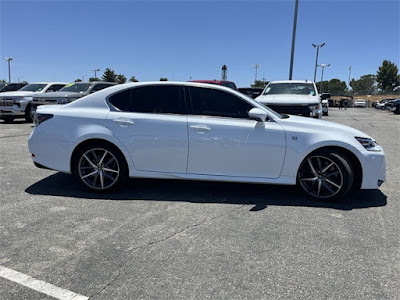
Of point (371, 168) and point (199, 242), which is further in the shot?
point (371, 168)

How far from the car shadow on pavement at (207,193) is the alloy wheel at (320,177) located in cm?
14

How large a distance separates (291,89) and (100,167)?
25.6ft

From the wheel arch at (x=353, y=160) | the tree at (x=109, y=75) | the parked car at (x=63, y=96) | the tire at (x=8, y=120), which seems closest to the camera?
the wheel arch at (x=353, y=160)

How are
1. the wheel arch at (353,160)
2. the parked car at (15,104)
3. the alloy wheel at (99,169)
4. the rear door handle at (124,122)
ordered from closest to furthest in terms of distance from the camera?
the wheel arch at (353,160) → the rear door handle at (124,122) → the alloy wheel at (99,169) → the parked car at (15,104)

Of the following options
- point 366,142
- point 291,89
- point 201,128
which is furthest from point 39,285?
point 291,89

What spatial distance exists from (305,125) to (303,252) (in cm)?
187

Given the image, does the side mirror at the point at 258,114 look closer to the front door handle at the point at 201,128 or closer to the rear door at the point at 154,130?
the front door handle at the point at 201,128

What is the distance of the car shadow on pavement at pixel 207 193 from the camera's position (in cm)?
436

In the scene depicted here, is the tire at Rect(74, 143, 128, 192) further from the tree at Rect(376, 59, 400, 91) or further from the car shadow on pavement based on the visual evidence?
the tree at Rect(376, 59, 400, 91)

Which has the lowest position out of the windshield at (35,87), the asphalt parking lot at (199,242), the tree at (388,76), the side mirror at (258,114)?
the asphalt parking lot at (199,242)

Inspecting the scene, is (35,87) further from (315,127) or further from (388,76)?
(388,76)

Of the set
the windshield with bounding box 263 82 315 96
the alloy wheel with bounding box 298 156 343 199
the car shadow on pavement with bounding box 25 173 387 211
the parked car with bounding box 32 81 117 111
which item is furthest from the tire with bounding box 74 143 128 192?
the parked car with bounding box 32 81 117 111

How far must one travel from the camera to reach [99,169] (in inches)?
178

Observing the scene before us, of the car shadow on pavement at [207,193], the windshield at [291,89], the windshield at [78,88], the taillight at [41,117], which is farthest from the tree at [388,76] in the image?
the taillight at [41,117]
